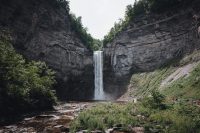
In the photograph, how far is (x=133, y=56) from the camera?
56.1 metres

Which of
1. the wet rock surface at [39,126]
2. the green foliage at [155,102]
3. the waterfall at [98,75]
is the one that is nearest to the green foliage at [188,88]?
the green foliage at [155,102]

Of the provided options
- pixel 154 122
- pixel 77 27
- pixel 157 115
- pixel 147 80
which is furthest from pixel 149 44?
pixel 154 122

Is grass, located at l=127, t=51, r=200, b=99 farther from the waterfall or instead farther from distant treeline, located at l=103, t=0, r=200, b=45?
distant treeline, located at l=103, t=0, r=200, b=45

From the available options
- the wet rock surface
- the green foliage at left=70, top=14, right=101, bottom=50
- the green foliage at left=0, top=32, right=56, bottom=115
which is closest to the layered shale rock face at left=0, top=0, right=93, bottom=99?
the green foliage at left=70, top=14, right=101, bottom=50

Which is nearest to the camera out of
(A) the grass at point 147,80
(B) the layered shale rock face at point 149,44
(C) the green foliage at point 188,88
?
(C) the green foliage at point 188,88

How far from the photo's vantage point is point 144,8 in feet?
192

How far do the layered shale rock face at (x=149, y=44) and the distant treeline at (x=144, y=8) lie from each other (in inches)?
48.4

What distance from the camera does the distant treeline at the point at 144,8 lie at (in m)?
51.7

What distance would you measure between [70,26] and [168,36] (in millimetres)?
20204

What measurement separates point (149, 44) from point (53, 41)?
1833cm

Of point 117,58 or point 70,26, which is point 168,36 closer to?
point 117,58

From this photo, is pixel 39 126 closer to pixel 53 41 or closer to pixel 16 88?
pixel 16 88

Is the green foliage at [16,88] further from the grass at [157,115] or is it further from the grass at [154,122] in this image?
the grass at [154,122]

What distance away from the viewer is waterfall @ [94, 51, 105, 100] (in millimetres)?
58219
